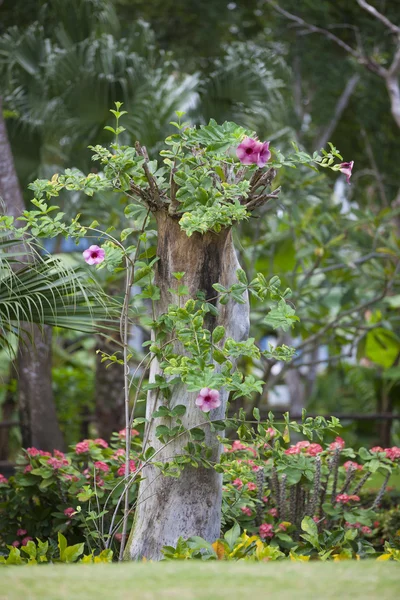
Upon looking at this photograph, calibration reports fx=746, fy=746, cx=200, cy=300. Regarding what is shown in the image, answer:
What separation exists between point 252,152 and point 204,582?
1.76 metres

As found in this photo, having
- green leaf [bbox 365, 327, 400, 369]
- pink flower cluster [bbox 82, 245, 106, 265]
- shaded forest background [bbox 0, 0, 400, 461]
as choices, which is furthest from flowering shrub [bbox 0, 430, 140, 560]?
green leaf [bbox 365, 327, 400, 369]

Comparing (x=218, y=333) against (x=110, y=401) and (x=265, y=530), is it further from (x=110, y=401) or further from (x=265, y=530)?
(x=110, y=401)

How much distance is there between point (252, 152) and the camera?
10.4ft

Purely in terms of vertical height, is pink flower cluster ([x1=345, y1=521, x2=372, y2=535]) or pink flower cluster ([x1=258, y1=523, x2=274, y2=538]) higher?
pink flower cluster ([x1=258, y1=523, x2=274, y2=538])

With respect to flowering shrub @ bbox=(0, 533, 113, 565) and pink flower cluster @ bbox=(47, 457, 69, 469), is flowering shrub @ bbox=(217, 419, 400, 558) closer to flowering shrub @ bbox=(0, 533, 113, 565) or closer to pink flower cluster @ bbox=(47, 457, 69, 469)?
flowering shrub @ bbox=(0, 533, 113, 565)

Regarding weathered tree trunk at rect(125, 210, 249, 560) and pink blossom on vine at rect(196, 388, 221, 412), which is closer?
pink blossom on vine at rect(196, 388, 221, 412)

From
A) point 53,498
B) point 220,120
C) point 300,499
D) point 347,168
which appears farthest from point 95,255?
point 220,120

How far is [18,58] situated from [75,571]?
649cm

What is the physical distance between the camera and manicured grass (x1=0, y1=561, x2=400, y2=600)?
83.4 inches

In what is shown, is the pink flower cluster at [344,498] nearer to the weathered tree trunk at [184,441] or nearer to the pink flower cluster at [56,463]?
the weathered tree trunk at [184,441]

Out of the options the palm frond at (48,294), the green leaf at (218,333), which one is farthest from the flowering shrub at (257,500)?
the palm frond at (48,294)

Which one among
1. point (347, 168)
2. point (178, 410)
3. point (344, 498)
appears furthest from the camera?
point (344, 498)

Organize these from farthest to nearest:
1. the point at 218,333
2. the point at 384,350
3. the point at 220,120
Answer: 1. the point at 384,350
2. the point at 220,120
3. the point at 218,333

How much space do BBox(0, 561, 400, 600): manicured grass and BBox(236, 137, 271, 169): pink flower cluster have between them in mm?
1634
